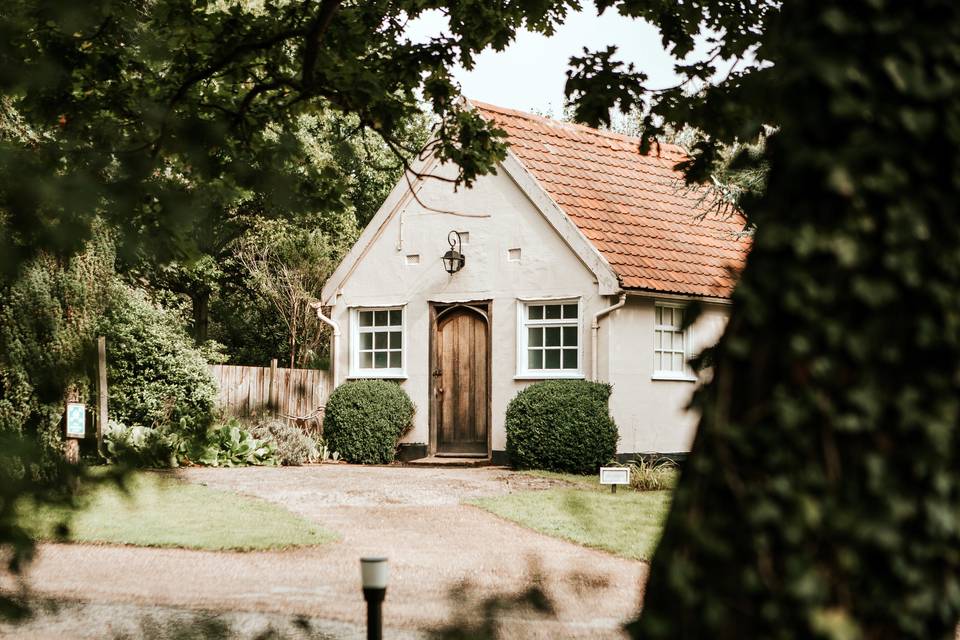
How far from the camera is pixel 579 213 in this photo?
60.1 ft

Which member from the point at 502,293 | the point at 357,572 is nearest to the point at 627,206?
the point at 502,293

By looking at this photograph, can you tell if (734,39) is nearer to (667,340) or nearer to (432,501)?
(432,501)

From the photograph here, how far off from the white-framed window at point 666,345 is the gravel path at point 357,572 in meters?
5.57

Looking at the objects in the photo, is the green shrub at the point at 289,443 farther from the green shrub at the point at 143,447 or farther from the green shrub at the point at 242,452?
the green shrub at the point at 143,447

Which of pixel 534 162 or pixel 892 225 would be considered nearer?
pixel 892 225

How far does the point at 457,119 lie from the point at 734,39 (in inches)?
73.1

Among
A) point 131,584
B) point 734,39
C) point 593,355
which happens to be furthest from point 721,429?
point 593,355

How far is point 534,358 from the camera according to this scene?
18453mm

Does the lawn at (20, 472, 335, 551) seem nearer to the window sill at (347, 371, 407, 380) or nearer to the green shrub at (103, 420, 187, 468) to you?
the green shrub at (103, 420, 187, 468)

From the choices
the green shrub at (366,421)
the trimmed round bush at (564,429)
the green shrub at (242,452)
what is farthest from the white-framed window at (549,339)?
the green shrub at (242,452)

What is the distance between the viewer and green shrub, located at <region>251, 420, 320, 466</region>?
60.7 feet

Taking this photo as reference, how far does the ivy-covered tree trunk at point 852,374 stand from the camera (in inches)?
76.6

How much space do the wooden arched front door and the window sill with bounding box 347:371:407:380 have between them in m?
0.72

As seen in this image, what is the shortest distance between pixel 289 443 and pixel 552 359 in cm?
462
